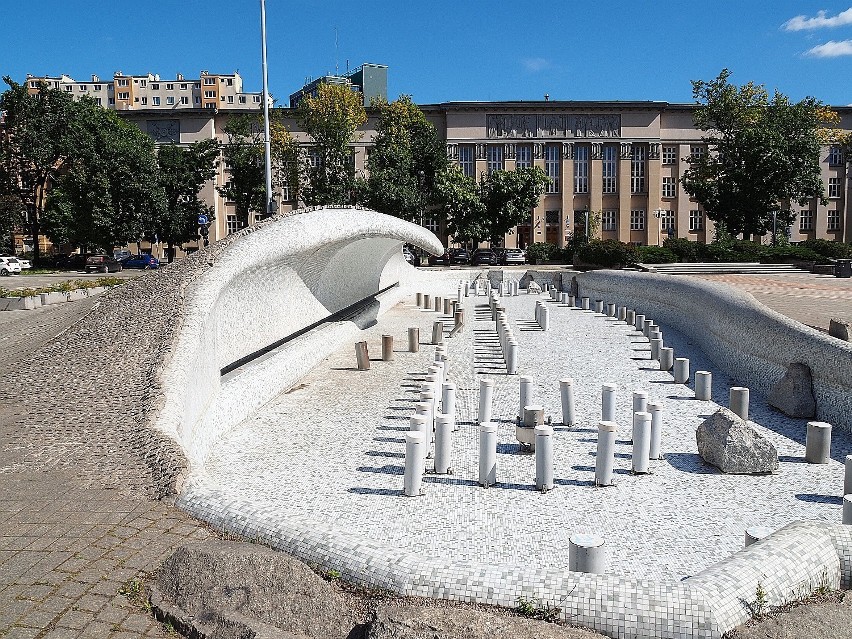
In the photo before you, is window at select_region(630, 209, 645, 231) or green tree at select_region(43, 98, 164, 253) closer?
green tree at select_region(43, 98, 164, 253)

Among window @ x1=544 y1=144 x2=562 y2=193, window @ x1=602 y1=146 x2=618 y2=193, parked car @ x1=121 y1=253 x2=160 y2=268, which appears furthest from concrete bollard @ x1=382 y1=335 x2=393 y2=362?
window @ x1=602 y1=146 x2=618 y2=193

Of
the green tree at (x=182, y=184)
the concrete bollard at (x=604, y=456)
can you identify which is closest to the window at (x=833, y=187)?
the green tree at (x=182, y=184)

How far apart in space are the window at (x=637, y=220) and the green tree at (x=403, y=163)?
18.6 meters

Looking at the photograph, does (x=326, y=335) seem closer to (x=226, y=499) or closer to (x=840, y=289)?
(x=226, y=499)

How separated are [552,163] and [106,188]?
3626 centimetres

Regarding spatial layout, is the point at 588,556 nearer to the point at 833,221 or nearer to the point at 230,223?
the point at 230,223

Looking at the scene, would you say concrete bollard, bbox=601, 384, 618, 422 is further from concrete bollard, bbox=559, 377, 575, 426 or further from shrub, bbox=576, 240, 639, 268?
shrub, bbox=576, 240, 639, 268

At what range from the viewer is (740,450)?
6828mm

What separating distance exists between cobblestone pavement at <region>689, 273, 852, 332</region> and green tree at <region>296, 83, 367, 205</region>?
26024mm

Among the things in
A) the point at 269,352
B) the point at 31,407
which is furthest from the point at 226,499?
the point at 269,352

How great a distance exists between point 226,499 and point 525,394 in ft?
14.0

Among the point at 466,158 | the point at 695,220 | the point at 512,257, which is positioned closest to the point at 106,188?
the point at 512,257

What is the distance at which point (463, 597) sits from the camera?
3.79 m

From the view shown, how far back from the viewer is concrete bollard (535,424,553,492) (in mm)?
6172
